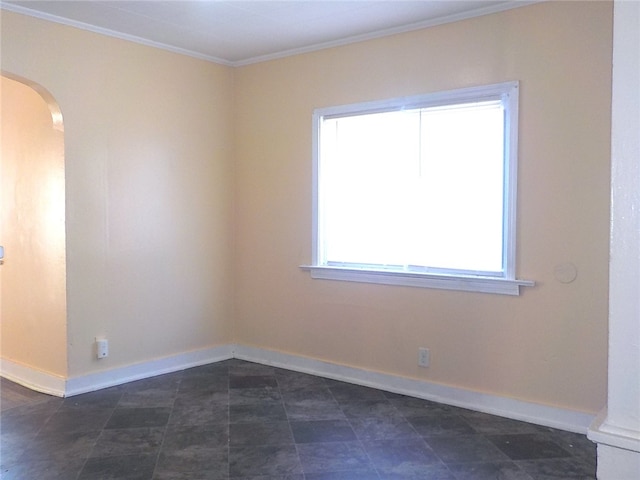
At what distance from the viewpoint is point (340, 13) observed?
3383 millimetres

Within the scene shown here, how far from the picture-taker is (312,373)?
4168 millimetres

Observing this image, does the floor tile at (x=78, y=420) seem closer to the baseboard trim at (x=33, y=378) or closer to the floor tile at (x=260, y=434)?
the baseboard trim at (x=33, y=378)

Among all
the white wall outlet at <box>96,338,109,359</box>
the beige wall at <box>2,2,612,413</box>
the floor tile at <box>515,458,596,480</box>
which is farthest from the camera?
the white wall outlet at <box>96,338,109,359</box>

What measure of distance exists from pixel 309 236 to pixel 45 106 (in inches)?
79.0

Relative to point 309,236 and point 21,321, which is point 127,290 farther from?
point 309,236

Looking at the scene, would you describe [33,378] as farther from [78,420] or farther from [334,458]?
[334,458]

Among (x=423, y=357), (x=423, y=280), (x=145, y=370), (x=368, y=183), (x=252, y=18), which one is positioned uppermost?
(x=252, y=18)

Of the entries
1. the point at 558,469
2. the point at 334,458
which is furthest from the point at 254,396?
the point at 558,469

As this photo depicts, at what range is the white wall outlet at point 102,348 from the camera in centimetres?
379

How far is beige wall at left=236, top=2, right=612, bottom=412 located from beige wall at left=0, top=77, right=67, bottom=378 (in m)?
1.44

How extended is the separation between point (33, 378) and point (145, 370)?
2.43 ft

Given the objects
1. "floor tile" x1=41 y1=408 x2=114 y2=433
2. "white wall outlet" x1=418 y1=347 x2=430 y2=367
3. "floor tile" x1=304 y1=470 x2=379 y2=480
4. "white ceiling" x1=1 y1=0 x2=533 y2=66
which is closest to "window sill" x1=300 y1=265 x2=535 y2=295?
"white wall outlet" x1=418 y1=347 x2=430 y2=367

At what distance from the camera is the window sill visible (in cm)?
326

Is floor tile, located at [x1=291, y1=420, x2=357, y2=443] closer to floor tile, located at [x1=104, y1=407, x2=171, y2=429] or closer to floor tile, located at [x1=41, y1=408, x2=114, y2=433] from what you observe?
floor tile, located at [x1=104, y1=407, x2=171, y2=429]
